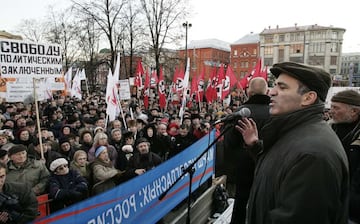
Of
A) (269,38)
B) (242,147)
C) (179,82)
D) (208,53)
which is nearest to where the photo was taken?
(242,147)

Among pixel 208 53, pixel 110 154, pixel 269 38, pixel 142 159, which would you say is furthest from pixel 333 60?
pixel 142 159

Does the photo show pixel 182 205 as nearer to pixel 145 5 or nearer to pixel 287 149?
pixel 287 149

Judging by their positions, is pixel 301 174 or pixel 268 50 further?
pixel 268 50

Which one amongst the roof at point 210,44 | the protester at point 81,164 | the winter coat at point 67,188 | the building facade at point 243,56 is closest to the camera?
the winter coat at point 67,188

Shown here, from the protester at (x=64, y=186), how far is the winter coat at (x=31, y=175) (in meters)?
0.23

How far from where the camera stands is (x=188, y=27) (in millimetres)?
27750

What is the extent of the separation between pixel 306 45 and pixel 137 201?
8272cm

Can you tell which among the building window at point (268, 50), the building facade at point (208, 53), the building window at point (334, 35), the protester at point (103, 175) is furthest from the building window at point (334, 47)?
the protester at point (103, 175)

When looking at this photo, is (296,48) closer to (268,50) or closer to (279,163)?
(268,50)

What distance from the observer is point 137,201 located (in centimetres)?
344

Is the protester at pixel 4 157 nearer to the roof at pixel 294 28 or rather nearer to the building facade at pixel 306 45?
the building facade at pixel 306 45

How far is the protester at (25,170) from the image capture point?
13.5 feet

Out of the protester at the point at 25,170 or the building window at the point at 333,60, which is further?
the building window at the point at 333,60

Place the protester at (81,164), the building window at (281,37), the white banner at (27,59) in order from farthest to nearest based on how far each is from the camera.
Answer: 1. the building window at (281,37)
2. the white banner at (27,59)
3. the protester at (81,164)
